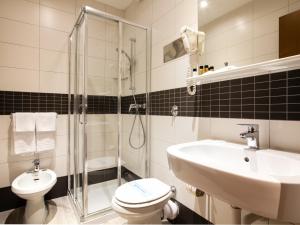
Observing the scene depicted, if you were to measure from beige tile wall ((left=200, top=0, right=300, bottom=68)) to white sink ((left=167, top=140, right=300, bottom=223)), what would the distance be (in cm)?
54

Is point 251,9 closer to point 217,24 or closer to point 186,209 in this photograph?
point 217,24

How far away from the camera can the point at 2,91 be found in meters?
1.82

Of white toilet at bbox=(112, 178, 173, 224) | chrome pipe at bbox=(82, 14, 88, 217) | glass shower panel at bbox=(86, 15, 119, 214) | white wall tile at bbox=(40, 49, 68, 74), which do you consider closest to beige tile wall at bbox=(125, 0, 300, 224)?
white toilet at bbox=(112, 178, 173, 224)

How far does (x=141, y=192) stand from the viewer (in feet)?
4.45

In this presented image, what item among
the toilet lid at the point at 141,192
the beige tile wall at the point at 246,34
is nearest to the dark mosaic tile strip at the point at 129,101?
the toilet lid at the point at 141,192

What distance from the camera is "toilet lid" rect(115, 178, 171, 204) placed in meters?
1.25

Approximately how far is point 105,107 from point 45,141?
0.82 metres

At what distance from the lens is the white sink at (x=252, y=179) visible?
0.48m

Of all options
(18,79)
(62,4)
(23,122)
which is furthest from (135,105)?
(62,4)

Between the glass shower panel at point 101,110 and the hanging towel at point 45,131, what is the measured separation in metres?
0.58

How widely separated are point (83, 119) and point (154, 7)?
144 cm

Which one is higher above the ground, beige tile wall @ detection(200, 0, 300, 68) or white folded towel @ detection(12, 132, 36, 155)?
beige tile wall @ detection(200, 0, 300, 68)

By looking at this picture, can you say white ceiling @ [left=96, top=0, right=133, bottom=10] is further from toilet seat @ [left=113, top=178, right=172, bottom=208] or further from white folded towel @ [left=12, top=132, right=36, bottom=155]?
toilet seat @ [left=113, top=178, right=172, bottom=208]

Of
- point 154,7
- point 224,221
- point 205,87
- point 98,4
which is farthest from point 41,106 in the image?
point 224,221
